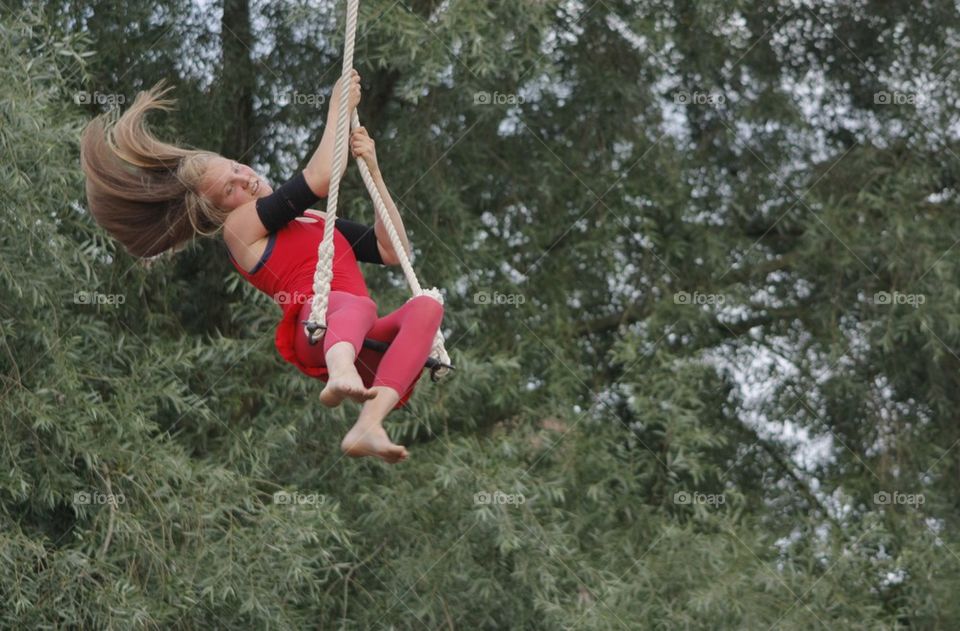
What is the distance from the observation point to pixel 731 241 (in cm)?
834

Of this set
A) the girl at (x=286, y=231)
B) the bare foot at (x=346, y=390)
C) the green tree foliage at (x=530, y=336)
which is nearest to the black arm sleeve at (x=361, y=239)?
the girl at (x=286, y=231)

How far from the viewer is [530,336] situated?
25.4ft

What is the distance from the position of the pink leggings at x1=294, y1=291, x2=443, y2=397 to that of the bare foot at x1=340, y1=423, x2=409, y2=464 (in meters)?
0.18

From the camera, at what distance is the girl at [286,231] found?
4305 millimetres

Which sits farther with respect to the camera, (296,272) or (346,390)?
(296,272)

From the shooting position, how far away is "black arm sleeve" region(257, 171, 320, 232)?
435 cm

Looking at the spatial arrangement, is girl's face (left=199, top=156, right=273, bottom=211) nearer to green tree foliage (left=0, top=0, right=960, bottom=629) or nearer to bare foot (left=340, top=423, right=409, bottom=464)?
bare foot (left=340, top=423, right=409, bottom=464)

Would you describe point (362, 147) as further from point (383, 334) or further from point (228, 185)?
point (383, 334)

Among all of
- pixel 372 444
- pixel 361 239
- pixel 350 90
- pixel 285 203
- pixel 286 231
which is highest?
pixel 350 90

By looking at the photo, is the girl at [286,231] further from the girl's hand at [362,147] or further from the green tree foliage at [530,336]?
the green tree foliage at [530,336]

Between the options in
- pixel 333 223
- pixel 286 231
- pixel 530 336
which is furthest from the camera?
pixel 530 336

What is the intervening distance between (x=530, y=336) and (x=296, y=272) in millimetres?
3367

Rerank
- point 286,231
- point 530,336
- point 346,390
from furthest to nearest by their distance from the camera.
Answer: point 530,336 → point 286,231 → point 346,390

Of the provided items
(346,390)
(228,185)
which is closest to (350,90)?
(228,185)
